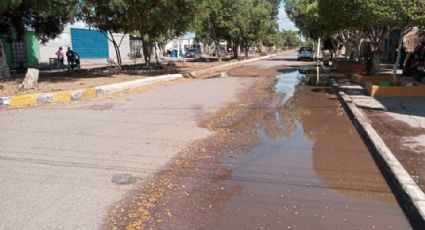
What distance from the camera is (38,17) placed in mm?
25781

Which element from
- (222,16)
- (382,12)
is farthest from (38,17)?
(382,12)

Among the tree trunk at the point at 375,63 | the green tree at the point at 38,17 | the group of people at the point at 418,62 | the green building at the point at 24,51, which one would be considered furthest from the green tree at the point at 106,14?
the group of people at the point at 418,62

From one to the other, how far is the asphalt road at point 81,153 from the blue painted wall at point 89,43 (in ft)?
125

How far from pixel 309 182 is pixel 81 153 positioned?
3537 millimetres

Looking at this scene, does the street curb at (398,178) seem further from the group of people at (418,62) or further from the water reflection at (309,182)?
the group of people at (418,62)

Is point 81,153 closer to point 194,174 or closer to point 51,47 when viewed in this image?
point 194,174

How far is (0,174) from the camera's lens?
614 cm

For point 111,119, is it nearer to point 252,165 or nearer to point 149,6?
point 252,165

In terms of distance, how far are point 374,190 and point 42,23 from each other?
24.6 metres

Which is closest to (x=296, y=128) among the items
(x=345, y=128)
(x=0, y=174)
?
(x=345, y=128)

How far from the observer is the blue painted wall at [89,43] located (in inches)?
1932

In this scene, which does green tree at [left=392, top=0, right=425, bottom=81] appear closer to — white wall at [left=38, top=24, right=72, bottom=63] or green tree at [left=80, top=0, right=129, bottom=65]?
green tree at [left=80, top=0, right=129, bottom=65]

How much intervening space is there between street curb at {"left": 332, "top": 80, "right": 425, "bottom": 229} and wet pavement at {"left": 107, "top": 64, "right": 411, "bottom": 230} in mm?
100

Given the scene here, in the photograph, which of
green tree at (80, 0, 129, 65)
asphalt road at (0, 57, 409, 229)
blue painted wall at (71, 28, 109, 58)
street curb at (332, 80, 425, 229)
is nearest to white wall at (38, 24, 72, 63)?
blue painted wall at (71, 28, 109, 58)
